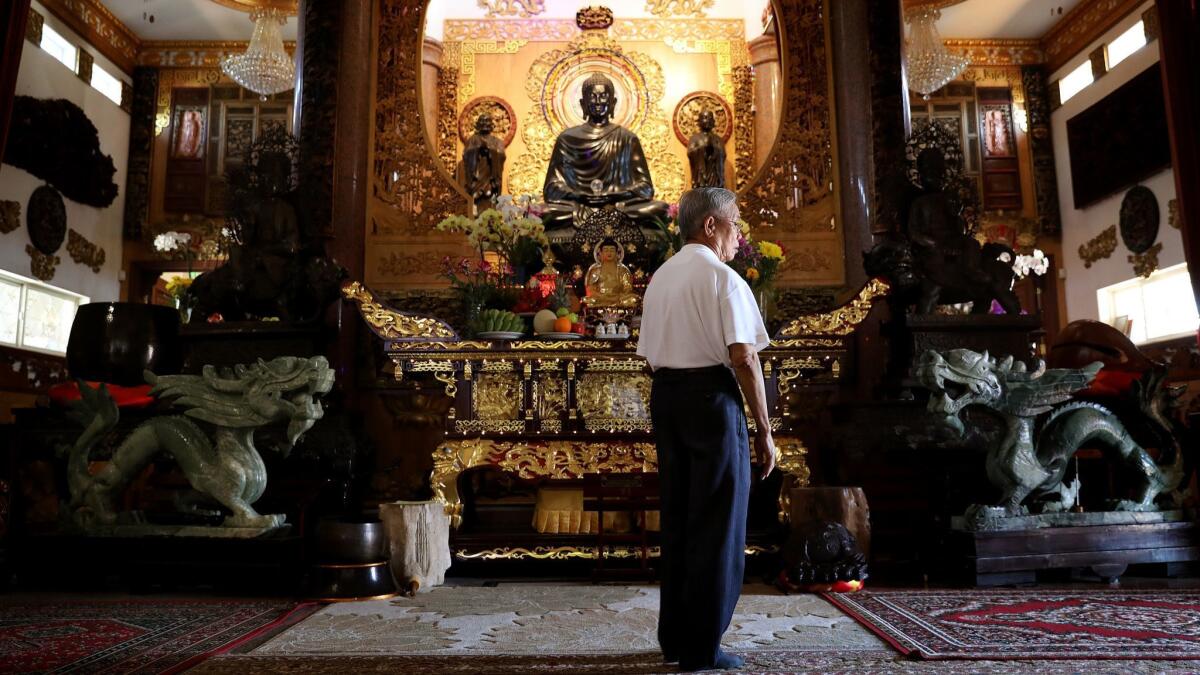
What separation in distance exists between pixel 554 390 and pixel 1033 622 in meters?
2.06

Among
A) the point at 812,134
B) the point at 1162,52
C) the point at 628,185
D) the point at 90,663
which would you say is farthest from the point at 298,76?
the point at 1162,52

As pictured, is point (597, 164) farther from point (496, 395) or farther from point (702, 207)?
point (702, 207)

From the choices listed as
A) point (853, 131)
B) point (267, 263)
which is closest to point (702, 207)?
point (267, 263)

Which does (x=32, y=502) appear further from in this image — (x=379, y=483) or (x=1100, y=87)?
(x=1100, y=87)

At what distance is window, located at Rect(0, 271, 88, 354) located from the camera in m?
7.56

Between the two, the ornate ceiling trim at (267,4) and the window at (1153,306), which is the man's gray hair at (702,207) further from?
the window at (1153,306)

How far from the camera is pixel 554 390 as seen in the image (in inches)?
154

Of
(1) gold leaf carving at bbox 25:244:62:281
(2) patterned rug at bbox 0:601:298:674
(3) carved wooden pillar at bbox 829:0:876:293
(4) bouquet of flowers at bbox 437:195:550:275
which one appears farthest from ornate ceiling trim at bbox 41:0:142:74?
(2) patterned rug at bbox 0:601:298:674

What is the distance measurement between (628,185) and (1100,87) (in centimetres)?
547

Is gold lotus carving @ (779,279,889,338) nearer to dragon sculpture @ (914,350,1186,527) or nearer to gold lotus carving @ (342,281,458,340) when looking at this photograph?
dragon sculpture @ (914,350,1186,527)

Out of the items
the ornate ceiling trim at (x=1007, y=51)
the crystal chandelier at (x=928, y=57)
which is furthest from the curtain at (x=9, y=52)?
the ornate ceiling trim at (x=1007, y=51)

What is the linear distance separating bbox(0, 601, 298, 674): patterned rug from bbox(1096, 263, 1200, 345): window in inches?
307

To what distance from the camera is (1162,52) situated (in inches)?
169

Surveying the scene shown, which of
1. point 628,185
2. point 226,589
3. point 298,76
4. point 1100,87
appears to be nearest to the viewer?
point 226,589
